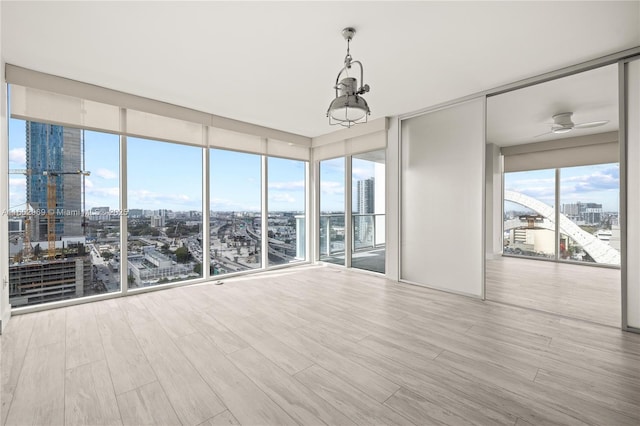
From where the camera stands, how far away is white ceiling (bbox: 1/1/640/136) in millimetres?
2135

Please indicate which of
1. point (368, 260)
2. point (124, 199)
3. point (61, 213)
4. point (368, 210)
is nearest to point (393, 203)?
A: point (368, 210)

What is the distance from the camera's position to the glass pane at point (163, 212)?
12.9ft

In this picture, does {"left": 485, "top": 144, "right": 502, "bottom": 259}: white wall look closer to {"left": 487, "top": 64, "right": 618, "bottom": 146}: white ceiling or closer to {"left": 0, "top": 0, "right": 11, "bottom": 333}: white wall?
{"left": 487, "top": 64, "right": 618, "bottom": 146}: white ceiling

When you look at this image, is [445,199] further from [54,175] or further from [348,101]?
[54,175]

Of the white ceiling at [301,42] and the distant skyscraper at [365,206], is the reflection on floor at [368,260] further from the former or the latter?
the white ceiling at [301,42]

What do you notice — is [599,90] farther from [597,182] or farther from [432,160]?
[597,182]

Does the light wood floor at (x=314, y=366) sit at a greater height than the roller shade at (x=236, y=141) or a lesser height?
lesser

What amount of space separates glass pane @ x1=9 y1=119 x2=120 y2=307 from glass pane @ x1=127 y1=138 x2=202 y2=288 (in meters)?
0.21

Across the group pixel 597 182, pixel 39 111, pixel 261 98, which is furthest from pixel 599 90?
pixel 39 111

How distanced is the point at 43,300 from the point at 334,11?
440 cm

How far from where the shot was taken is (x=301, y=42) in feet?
8.27

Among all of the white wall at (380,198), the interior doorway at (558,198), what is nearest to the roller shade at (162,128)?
the white wall at (380,198)

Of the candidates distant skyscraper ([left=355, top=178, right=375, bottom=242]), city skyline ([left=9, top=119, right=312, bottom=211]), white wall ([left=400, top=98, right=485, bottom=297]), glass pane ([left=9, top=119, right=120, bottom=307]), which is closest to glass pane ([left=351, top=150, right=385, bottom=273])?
distant skyscraper ([left=355, top=178, right=375, bottom=242])

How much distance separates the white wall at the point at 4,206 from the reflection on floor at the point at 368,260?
4631 mm
